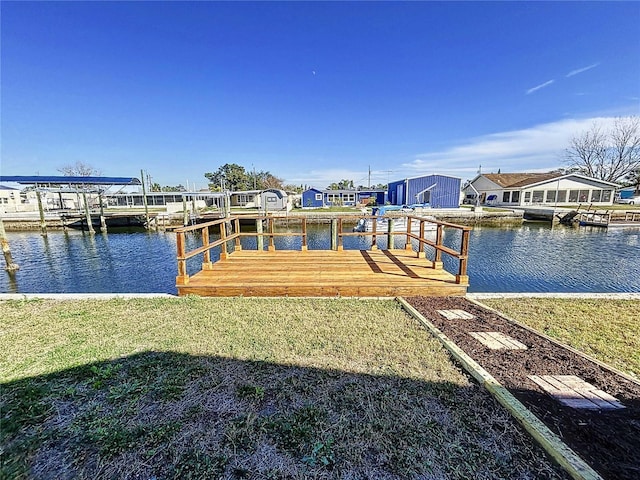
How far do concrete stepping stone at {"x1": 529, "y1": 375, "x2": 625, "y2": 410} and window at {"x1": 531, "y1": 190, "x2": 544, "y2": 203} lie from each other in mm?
39111

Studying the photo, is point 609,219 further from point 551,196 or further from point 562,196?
point 562,196

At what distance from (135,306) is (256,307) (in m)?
1.88

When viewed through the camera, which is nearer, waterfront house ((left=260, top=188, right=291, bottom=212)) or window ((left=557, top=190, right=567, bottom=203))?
window ((left=557, top=190, right=567, bottom=203))

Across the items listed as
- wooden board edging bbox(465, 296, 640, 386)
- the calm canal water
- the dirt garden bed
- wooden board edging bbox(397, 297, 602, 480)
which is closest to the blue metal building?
the calm canal water

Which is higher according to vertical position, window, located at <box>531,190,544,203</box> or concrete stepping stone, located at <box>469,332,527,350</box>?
window, located at <box>531,190,544,203</box>

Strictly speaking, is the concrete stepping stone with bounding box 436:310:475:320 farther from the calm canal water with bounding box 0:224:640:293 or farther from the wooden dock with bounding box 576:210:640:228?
the wooden dock with bounding box 576:210:640:228

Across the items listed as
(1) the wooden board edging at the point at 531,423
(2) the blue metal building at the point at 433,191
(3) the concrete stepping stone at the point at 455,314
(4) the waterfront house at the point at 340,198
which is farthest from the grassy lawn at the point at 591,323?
(4) the waterfront house at the point at 340,198

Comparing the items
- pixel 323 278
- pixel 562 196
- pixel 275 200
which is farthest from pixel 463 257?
pixel 562 196

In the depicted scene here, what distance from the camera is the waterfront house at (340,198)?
39.8m

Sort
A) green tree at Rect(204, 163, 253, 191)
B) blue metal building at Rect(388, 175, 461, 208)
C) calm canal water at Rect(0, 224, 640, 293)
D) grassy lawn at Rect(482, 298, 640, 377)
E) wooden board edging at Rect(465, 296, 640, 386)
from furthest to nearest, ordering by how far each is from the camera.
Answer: green tree at Rect(204, 163, 253, 191)
blue metal building at Rect(388, 175, 461, 208)
calm canal water at Rect(0, 224, 640, 293)
grassy lawn at Rect(482, 298, 640, 377)
wooden board edging at Rect(465, 296, 640, 386)

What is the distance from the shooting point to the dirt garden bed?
5.81 ft

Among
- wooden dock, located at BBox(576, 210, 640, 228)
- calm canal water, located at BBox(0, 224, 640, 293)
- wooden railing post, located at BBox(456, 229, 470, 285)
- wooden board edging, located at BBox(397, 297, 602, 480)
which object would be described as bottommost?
calm canal water, located at BBox(0, 224, 640, 293)

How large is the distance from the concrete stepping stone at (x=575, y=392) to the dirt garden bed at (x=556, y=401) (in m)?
Answer: 0.05

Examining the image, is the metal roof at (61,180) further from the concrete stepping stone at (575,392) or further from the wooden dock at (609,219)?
the wooden dock at (609,219)
